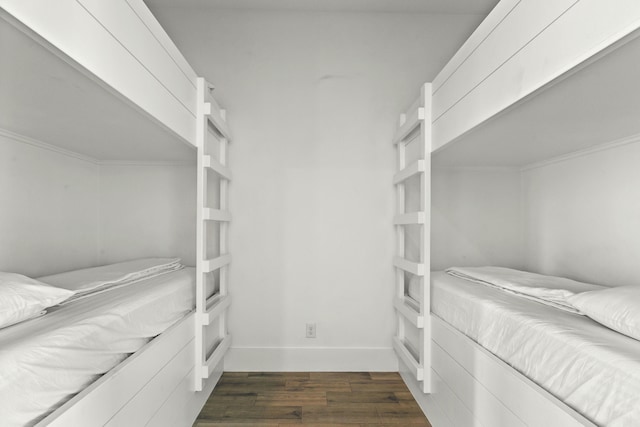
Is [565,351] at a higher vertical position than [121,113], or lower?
lower

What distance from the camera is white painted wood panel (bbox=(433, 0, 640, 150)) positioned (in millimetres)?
796

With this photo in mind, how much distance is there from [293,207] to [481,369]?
1703mm

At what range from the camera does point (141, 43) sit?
1348mm

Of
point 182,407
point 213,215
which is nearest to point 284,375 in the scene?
point 182,407

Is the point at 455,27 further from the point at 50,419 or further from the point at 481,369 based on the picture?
the point at 50,419

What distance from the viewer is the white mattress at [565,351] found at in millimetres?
821

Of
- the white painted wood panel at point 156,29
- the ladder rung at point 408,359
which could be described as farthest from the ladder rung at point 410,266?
the white painted wood panel at point 156,29

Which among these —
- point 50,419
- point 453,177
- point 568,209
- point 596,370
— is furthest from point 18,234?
point 568,209

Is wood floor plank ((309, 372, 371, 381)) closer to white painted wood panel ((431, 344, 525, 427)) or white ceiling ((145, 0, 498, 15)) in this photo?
white painted wood panel ((431, 344, 525, 427))

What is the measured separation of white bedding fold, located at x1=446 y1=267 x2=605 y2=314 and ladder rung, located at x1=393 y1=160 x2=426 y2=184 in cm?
62

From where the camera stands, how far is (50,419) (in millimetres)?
832

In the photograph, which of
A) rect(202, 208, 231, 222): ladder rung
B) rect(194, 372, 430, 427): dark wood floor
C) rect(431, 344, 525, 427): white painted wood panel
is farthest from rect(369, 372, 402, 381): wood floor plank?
rect(202, 208, 231, 222): ladder rung

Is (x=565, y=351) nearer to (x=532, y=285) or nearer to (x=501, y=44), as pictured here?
(x=532, y=285)

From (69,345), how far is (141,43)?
0.97 metres
